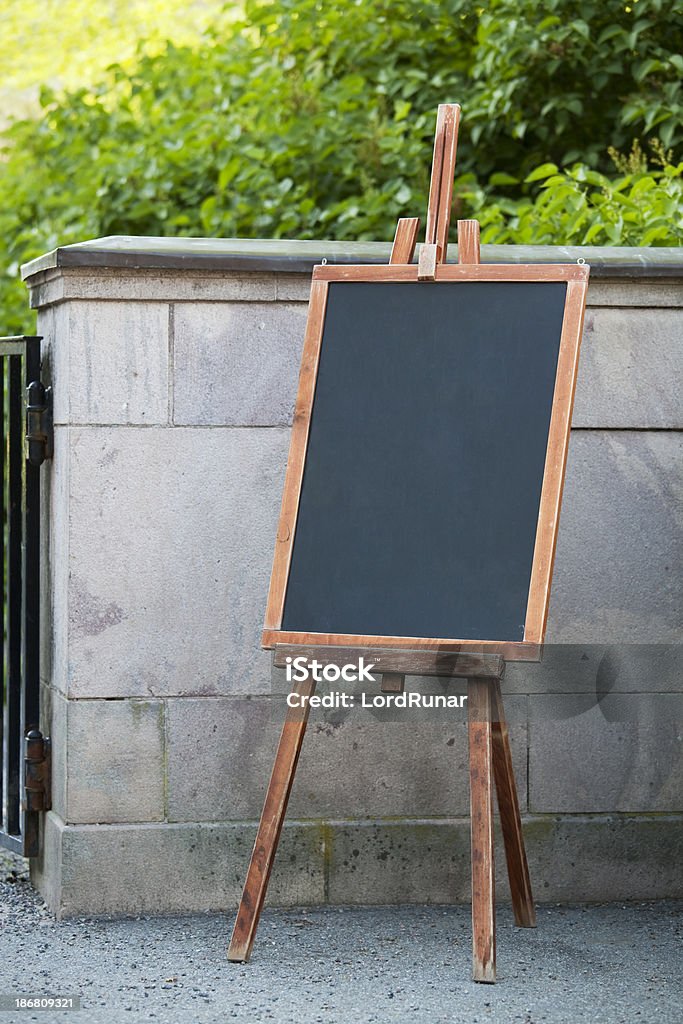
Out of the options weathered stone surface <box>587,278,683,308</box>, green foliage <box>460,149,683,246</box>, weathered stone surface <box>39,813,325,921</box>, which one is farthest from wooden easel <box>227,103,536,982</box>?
green foliage <box>460,149,683,246</box>

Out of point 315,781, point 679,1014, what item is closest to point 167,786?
point 315,781

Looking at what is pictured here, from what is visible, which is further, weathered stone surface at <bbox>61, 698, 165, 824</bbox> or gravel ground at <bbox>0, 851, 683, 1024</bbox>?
weathered stone surface at <bbox>61, 698, 165, 824</bbox>

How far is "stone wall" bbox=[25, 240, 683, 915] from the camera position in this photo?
3.91 meters

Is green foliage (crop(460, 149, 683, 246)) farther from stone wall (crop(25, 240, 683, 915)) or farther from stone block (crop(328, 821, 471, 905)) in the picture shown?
stone block (crop(328, 821, 471, 905))

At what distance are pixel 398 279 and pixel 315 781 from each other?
157cm

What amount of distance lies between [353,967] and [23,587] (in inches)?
66.0

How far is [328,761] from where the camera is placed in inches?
158

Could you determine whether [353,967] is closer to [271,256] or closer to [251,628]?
[251,628]

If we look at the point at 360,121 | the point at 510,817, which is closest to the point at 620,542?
the point at 510,817

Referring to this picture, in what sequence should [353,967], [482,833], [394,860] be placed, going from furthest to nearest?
[394,860]
[353,967]
[482,833]

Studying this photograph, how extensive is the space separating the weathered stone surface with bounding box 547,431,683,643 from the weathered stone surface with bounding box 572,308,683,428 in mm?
65

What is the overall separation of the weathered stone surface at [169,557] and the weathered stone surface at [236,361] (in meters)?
0.06

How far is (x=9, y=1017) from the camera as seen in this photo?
10.4ft

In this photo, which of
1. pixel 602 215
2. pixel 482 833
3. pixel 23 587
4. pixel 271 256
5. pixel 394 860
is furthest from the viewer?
pixel 602 215
